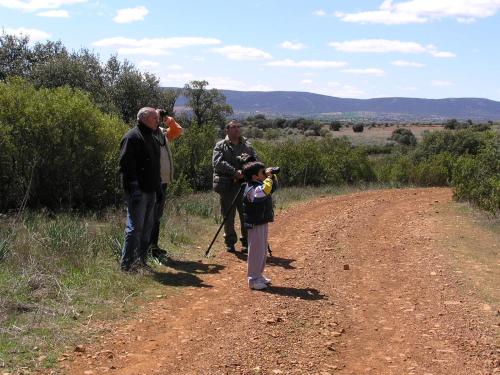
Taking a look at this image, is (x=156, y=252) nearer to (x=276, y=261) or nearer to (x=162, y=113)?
(x=276, y=261)

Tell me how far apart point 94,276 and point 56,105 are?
226 inches

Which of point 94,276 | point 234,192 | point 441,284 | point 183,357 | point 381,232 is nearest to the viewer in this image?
point 183,357

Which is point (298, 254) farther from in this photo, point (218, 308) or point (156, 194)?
point (218, 308)

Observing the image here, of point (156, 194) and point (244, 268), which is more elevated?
point (156, 194)

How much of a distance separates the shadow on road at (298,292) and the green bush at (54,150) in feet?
19.7

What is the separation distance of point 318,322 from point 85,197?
8.18m

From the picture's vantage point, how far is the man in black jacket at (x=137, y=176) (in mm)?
7273

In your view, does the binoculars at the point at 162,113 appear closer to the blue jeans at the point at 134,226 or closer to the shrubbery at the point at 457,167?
the blue jeans at the point at 134,226

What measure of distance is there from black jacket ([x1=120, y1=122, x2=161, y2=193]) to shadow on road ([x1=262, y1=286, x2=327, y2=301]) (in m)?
2.01

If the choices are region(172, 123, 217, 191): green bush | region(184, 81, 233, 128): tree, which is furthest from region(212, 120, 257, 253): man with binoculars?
region(184, 81, 233, 128): tree

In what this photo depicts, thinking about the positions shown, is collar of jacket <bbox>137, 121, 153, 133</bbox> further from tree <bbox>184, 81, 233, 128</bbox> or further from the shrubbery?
tree <bbox>184, 81, 233, 128</bbox>

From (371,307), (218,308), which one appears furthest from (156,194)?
(371,307)

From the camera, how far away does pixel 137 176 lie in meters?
7.36

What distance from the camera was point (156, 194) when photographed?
26.2 feet
